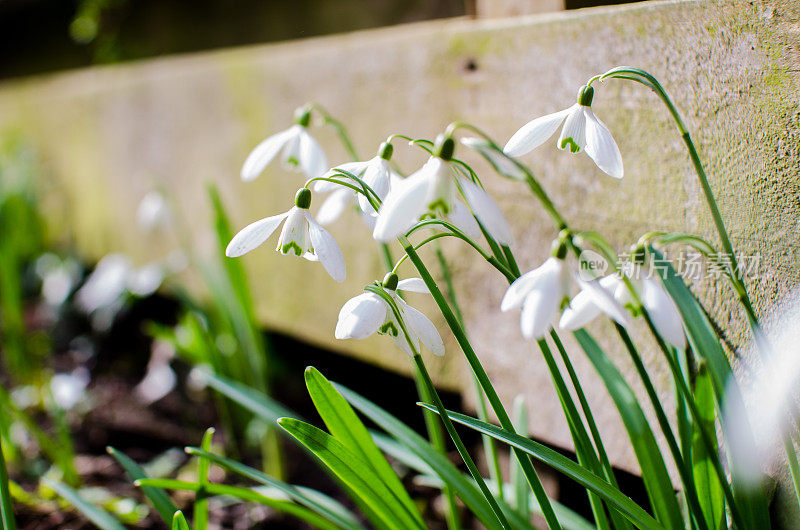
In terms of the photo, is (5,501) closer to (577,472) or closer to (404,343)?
(404,343)

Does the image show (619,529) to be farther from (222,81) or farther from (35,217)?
(35,217)

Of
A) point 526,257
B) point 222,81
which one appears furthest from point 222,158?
point 526,257

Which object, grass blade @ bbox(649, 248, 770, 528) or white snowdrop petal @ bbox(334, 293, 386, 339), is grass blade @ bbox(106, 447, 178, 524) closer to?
white snowdrop petal @ bbox(334, 293, 386, 339)

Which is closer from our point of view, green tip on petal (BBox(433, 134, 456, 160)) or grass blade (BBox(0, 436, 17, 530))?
green tip on petal (BBox(433, 134, 456, 160))

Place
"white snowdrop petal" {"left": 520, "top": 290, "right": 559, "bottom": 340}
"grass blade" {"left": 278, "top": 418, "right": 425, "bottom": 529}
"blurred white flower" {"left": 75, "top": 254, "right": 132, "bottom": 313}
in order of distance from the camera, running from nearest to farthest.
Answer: "white snowdrop petal" {"left": 520, "top": 290, "right": 559, "bottom": 340}, "grass blade" {"left": 278, "top": 418, "right": 425, "bottom": 529}, "blurred white flower" {"left": 75, "top": 254, "right": 132, "bottom": 313}

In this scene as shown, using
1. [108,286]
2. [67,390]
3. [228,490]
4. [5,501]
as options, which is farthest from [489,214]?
[108,286]

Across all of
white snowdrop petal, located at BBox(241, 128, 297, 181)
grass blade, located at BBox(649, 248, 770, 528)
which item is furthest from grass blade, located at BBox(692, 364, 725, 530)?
white snowdrop petal, located at BBox(241, 128, 297, 181)

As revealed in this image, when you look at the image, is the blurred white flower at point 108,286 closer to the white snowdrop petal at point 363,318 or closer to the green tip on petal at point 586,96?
the white snowdrop petal at point 363,318

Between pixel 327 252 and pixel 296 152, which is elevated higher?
pixel 296 152
